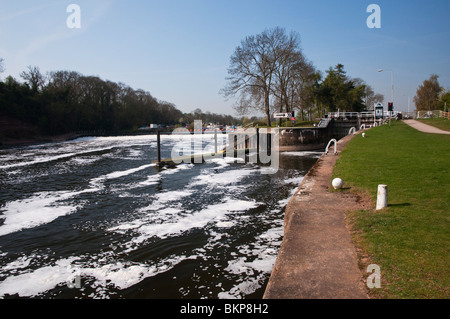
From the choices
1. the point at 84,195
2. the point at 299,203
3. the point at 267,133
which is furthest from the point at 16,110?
the point at 299,203

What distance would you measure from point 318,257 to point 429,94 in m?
91.3

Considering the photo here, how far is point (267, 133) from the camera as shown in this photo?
31797 millimetres

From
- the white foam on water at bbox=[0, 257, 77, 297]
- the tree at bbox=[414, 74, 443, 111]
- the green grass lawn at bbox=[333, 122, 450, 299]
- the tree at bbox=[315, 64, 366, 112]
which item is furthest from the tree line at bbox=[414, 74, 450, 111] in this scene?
the white foam on water at bbox=[0, 257, 77, 297]

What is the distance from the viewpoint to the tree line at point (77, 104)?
59.8m

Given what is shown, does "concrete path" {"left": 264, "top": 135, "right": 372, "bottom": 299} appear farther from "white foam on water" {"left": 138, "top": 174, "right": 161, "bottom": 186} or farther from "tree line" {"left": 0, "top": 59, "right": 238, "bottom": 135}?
"tree line" {"left": 0, "top": 59, "right": 238, "bottom": 135}

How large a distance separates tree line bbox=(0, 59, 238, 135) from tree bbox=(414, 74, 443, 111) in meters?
88.3

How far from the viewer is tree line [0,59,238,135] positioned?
59844mm

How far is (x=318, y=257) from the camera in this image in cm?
424

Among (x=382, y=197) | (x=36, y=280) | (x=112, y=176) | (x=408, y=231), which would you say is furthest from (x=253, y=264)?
(x=112, y=176)

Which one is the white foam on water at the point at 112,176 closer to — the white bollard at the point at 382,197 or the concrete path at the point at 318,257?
the concrete path at the point at 318,257

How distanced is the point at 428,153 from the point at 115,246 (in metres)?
13.7

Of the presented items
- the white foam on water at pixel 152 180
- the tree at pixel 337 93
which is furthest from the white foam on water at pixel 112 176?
the tree at pixel 337 93
